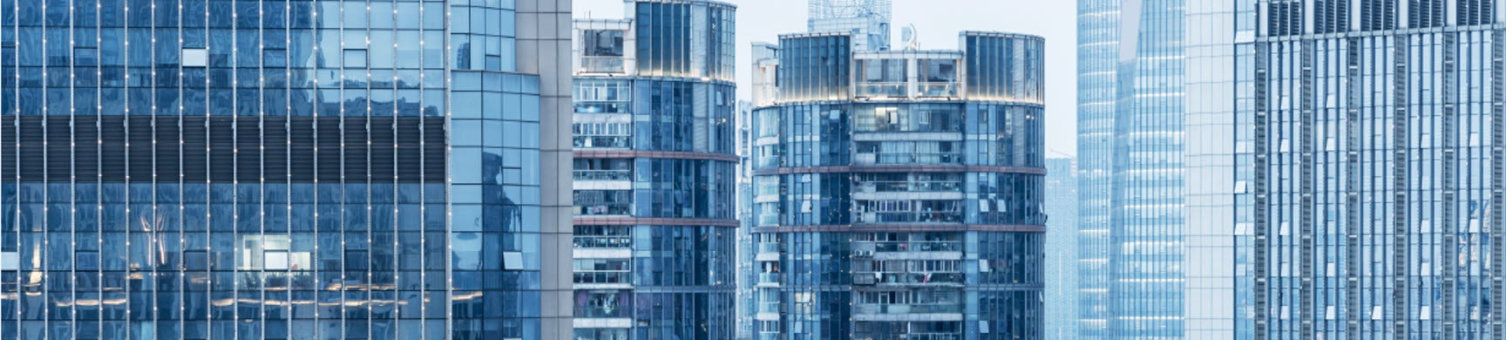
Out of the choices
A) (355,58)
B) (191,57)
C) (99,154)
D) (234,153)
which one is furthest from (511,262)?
(99,154)

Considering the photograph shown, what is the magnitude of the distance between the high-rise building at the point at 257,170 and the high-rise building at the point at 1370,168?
81503 millimetres

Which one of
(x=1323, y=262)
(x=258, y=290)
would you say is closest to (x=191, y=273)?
(x=258, y=290)

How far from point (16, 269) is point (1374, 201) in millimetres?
97722

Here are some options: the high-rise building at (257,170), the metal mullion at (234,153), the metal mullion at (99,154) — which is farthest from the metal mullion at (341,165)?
the metal mullion at (99,154)

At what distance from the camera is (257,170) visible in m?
125

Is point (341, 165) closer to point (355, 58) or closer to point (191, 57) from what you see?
point (355, 58)

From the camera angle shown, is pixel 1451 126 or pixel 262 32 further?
pixel 1451 126

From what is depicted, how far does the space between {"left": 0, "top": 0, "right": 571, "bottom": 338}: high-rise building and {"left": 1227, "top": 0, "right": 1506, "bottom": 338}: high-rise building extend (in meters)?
81.5

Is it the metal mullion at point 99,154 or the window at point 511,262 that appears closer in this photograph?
the metal mullion at point 99,154

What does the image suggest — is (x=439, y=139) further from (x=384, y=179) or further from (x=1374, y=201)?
(x=1374, y=201)

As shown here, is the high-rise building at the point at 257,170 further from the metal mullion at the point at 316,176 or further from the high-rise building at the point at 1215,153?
the high-rise building at the point at 1215,153

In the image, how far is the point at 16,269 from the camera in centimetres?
12444

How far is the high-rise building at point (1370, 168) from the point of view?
18975 centimetres

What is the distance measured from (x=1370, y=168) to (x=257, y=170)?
90664mm
